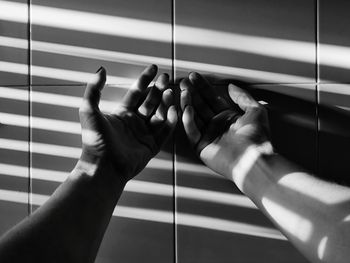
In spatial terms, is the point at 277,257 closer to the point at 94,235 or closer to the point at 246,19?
the point at 94,235

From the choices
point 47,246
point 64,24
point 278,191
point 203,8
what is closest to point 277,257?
point 278,191

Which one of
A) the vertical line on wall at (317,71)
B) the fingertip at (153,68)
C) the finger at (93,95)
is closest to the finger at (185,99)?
the fingertip at (153,68)

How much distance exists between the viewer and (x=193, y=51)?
1005mm

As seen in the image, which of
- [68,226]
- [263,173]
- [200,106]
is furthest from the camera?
[200,106]

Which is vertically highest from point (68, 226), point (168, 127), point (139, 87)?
point (139, 87)

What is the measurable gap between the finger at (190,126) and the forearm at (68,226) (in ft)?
0.79

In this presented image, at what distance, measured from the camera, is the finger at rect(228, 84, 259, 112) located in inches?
37.7

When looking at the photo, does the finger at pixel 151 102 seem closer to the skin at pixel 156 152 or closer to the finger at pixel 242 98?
the skin at pixel 156 152

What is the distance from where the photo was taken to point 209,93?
990 mm

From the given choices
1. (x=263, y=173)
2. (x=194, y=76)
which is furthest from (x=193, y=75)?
(x=263, y=173)

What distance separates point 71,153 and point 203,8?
23.0 inches

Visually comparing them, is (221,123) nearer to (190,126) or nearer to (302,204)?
(190,126)

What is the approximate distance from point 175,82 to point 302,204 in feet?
1.59

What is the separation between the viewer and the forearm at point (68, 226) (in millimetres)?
732
